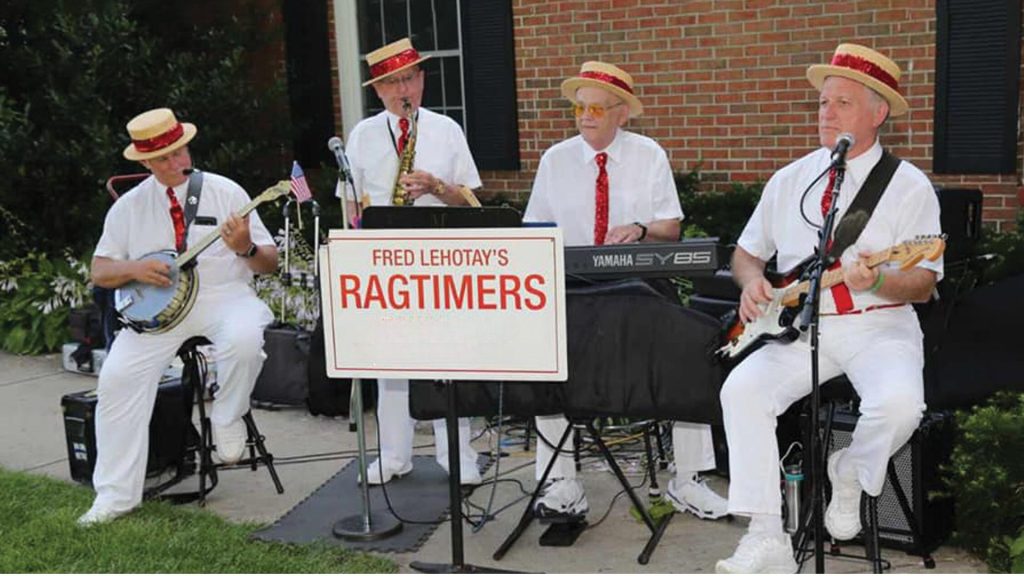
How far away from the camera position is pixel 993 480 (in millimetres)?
3963

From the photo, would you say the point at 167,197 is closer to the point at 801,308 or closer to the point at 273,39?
the point at 801,308

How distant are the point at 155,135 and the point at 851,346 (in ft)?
10.1

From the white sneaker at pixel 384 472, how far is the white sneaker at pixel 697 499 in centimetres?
129

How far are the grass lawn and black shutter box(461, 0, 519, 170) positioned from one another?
3769mm

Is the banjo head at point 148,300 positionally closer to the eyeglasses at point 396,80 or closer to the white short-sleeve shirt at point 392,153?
the white short-sleeve shirt at point 392,153

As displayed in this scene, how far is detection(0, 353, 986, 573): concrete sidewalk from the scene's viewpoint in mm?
4289

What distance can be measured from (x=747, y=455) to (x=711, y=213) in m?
3.38

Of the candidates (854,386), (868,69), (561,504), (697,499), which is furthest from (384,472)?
(868,69)

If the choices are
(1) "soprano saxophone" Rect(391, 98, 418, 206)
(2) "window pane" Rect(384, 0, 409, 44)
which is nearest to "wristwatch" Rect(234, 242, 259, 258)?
(1) "soprano saxophone" Rect(391, 98, 418, 206)

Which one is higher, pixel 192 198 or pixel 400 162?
pixel 400 162

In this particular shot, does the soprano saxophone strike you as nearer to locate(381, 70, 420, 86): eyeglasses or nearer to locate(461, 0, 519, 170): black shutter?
locate(381, 70, 420, 86): eyeglasses

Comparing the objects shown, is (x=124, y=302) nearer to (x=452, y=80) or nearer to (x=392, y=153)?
(x=392, y=153)

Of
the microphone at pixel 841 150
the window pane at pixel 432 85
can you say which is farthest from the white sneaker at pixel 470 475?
the window pane at pixel 432 85

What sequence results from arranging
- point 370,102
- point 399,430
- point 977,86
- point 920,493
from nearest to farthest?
point 920,493 < point 399,430 < point 977,86 < point 370,102
